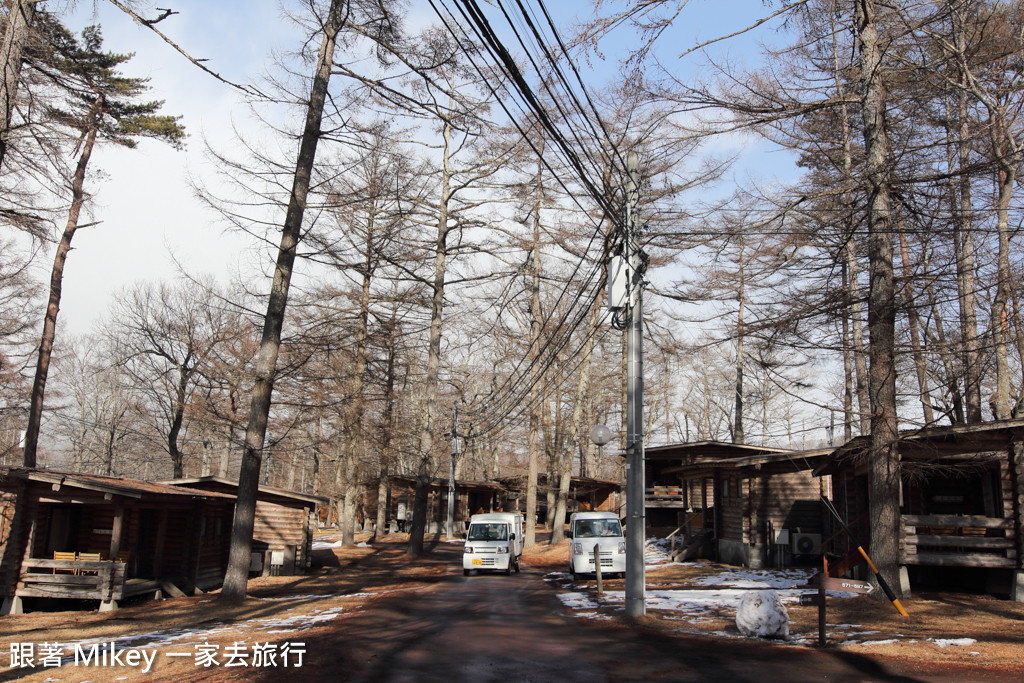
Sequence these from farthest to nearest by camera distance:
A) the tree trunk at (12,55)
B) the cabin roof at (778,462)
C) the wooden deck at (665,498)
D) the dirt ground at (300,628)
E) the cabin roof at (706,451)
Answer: the wooden deck at (665,498)
the cabin roof at (706,451)
the cabin roof at (778,462)
the tree trunk at (12,55)
the dirt ground at (300,628)

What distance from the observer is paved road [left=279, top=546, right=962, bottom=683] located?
831 cm

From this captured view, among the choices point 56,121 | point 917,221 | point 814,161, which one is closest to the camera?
point 917,221

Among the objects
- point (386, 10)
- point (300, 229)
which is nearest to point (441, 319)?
point (300, 229)

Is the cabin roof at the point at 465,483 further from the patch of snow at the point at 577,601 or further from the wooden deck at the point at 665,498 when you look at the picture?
the patch of snow at the point at 577,601

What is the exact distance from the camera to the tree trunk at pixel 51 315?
2458cm

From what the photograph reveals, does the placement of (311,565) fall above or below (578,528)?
below

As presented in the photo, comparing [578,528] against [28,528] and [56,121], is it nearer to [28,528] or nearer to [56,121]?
[28,528]

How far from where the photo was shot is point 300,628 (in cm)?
1214

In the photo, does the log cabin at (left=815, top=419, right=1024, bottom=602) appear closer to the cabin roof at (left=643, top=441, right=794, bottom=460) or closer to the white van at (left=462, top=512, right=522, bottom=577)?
the cabin roof at (left=643, top=441, right=794, bottom=460)

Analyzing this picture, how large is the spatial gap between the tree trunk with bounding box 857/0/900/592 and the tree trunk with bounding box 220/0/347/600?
12.5 meters

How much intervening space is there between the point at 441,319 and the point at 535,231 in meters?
6.18

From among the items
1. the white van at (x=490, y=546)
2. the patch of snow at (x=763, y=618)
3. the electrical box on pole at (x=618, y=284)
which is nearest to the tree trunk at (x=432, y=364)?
the white van at (x=490, y=546)

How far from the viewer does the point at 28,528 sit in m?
18.2

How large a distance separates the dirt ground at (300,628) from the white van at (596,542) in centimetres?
75
